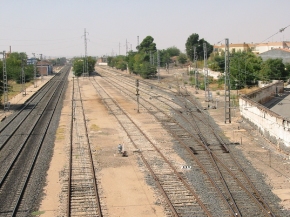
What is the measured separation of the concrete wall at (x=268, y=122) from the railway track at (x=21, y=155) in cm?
1073

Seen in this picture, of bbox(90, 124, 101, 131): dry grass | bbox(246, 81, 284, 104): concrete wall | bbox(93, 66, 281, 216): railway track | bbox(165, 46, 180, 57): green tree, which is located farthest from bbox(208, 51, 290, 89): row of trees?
bbox(165, 46, 180, 57): green tree

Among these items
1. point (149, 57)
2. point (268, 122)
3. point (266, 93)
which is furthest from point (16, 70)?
point (268, 122)

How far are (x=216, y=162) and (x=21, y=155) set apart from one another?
8.53 m

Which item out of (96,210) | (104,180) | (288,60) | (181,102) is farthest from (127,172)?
(288,60)

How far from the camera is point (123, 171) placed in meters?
16.6

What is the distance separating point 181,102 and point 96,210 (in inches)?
1076

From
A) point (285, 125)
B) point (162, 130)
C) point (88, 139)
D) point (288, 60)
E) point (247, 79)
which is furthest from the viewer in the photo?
point (288, 60)

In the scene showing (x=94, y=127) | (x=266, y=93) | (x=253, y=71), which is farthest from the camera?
(x=253, y=71)

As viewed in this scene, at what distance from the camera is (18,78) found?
70.6 m

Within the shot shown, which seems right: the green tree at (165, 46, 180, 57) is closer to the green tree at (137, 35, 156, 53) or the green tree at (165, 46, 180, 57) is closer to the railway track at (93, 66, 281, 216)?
the green tree at (137, 35, 156, 53)

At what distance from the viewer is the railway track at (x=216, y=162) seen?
12.5m

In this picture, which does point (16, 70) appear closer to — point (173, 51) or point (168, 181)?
point (168, 181)

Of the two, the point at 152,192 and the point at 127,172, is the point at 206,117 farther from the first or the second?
the point at 152,192

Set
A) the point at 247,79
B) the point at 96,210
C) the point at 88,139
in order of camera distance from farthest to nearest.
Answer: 1. the point at 247,79
2. the point at 88,139
3. the point at 96,210
